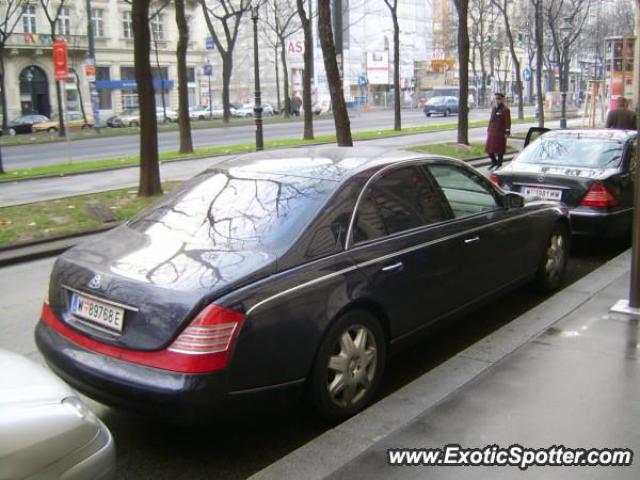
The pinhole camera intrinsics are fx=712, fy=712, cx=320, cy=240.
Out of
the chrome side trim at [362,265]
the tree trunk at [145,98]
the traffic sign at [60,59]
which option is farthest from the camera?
the traffic sign at [60,59]

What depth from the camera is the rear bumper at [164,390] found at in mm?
3340

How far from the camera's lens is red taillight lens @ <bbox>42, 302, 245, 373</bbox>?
3.35m

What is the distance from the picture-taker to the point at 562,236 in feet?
22.2

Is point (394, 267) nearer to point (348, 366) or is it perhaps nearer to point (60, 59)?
point (348, 366)

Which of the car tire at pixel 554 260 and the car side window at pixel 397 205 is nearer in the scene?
the car side window at pixel 397 205

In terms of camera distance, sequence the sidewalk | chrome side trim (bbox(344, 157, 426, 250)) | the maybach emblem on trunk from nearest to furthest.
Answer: the sidewalk
the maybach emblem on trunk
chrome side trim (bbox(344, 157, 426, 250))

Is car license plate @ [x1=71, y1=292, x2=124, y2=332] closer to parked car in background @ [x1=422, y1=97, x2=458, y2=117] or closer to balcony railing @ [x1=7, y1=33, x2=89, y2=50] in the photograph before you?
parked car in background @ [x1=422, y1=97, x2=458, y2=117]

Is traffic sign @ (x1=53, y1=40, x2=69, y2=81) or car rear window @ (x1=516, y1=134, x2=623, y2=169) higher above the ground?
traffic sign @ (x1=53, y1=40, x2=69, y2=81)

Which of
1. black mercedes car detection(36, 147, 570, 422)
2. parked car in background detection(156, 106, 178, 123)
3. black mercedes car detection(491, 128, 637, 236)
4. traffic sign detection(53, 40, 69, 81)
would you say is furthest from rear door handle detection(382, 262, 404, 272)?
parked car in background detection(156, 106, 178, 123)

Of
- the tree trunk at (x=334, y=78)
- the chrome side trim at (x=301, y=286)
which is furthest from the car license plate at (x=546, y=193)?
the tree trunk at (x=334, y=78)

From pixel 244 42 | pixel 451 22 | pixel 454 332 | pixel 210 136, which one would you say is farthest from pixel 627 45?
pixel 244 42

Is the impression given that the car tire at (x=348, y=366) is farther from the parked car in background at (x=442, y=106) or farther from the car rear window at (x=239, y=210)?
the parked car in background at (x=442, y=106)

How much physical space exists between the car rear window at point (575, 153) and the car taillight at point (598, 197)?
1.62ft

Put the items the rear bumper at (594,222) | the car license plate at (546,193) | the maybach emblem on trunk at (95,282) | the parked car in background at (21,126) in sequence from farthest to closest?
the parked car in background at (21,126) → the car license plate at (546,193) → the rear bumper at (594,222) → the maybach emblem on trunk at (95,282)
